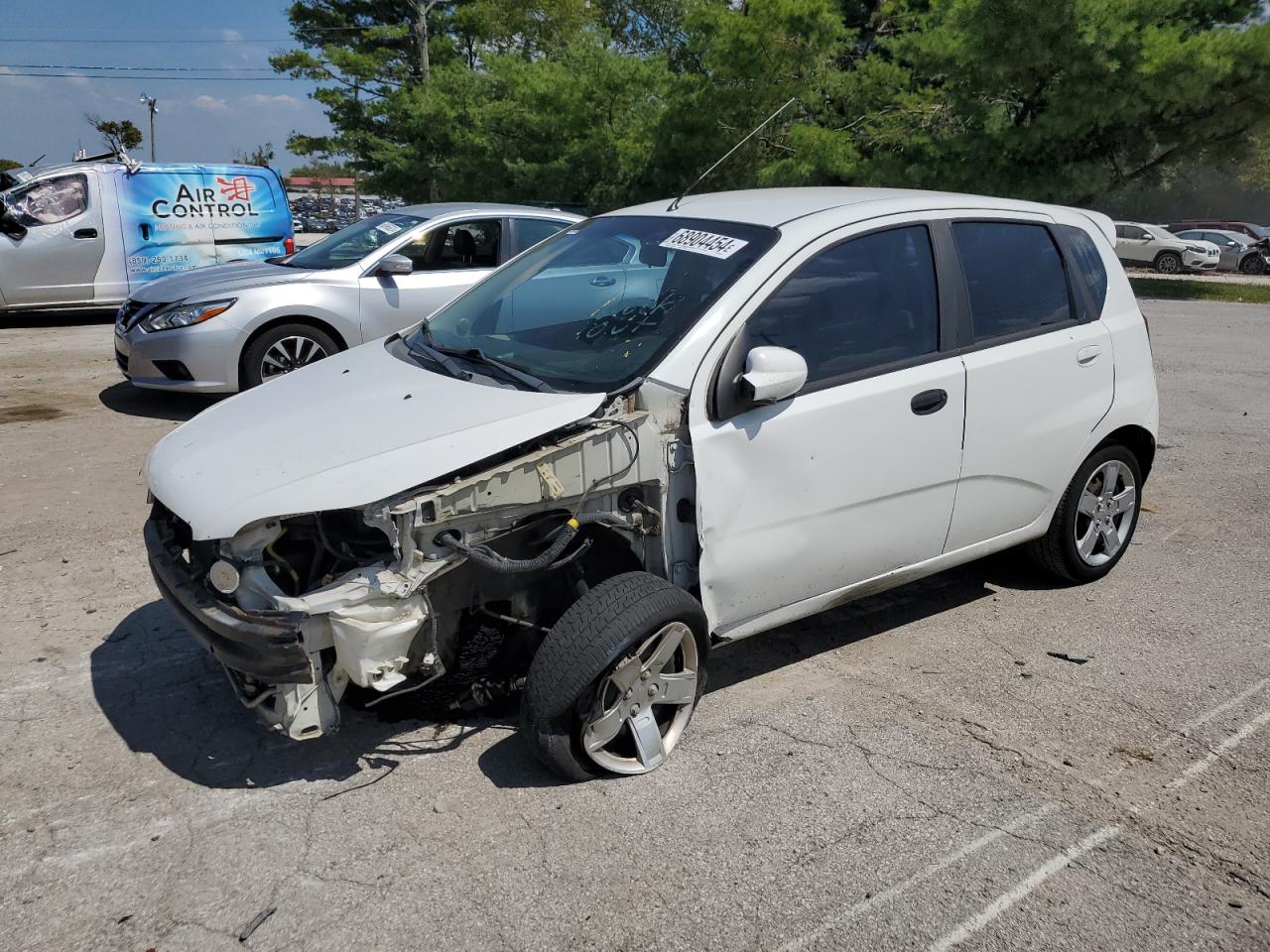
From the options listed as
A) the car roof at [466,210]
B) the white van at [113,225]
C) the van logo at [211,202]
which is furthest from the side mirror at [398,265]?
the van logo at [211,202]

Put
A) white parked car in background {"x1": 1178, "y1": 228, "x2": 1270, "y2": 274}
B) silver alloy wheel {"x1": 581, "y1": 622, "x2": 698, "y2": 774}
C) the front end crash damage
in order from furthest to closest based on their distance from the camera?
white parked car in background {"x1": 1178, "y1": 228, "x2": 1270, "y2": 274}, silver alloy wheel {"x1": 581, "y1": 622, "x2": 698, "y2": 774}, the front end crash damage

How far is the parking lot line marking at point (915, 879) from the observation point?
8.89 feet

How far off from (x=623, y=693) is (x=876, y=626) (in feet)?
5.53

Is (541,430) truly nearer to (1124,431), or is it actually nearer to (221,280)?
(1124,431)

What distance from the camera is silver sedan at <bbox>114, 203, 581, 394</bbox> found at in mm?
7684

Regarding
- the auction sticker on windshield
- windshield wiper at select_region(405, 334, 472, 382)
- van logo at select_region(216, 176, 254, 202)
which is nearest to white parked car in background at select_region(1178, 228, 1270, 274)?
van logo at select_region(216, 176, 254, 202)

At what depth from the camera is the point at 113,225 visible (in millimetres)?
12812

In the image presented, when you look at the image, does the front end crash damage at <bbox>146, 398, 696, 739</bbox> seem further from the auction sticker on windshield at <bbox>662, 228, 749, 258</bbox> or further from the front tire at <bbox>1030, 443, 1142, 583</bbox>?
the front tire at <bbox>1030, 443, 1142, 583</bbox>

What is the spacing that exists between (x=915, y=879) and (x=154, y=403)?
7.51 meters

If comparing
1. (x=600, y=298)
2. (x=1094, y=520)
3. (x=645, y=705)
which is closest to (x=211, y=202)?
(x=600, y=298)

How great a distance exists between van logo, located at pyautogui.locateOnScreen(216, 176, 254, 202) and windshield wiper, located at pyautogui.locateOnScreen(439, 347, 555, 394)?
10750 millimetres

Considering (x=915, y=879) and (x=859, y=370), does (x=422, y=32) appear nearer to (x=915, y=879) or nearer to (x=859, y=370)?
(x=859, y=370)

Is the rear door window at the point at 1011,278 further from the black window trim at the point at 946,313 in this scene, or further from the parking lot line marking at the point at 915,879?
the parking lot line marking at the point at 915,879

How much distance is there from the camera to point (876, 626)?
4590 millimetres
